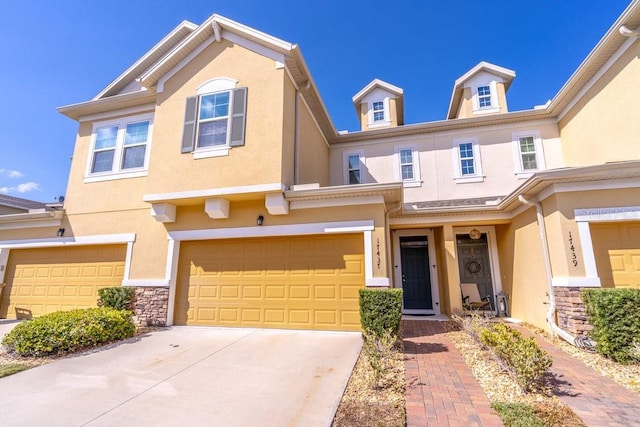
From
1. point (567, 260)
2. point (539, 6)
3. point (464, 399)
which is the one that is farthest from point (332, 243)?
point (539, 6)

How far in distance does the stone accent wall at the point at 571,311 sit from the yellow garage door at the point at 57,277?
11839 mm

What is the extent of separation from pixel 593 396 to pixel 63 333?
365 inches

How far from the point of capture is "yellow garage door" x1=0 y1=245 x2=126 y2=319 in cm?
932

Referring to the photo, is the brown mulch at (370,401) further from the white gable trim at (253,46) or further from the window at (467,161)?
the window at (467,161)

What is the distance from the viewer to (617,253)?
253 inches

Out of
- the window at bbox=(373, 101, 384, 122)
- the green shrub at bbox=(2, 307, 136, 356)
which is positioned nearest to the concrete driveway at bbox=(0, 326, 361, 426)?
the green shrub at bbox=(2, 307, 136, 356)

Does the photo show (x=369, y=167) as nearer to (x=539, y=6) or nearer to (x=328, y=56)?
(x=328, y=56)

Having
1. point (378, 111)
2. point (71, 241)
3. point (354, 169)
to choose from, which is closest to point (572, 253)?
point (354, 169)

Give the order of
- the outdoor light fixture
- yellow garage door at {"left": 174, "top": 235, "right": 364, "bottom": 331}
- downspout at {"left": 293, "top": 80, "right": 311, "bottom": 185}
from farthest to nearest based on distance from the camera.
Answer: the outdoor light fixture → downspout at {"left": 293, "top": 80, "right": 311, "bottom": 185} → yellow garage door at {"left": 174, "top": 235, "right": 364, "bottom": 331}

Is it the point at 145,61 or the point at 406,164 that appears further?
the point at 406,164

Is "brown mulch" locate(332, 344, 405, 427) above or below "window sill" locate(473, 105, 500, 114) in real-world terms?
below

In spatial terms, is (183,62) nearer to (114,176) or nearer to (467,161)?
(114,176)

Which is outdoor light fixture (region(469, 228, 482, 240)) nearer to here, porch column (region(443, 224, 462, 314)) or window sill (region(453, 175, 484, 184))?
porch column (region(443, 224, 462, 314))

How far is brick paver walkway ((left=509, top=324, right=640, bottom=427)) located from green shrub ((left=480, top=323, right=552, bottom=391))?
385 millimetres
